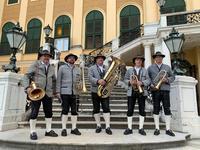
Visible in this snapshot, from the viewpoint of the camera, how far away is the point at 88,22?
21.6 meters

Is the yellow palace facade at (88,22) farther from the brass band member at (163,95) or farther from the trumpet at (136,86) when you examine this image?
Result: the trumpet at (136,86)

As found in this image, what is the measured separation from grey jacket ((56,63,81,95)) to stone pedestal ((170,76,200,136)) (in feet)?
10.5

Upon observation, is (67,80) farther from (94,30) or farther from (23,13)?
(23,13)

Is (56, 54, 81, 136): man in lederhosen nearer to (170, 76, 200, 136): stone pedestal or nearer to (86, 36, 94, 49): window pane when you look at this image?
(170, 76, 200, 136): stone pedestal

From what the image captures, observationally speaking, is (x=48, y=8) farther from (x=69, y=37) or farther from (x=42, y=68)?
(x=42, y=68)

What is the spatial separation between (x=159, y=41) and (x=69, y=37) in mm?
9586

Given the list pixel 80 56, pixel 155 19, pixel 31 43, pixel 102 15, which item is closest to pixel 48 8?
pixel 31 43

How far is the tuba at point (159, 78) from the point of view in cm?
608

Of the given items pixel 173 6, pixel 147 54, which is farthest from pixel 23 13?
pixel 147 54

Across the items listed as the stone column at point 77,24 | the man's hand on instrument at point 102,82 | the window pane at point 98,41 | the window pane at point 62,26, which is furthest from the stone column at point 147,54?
the man's hand on instrument at point 102,82

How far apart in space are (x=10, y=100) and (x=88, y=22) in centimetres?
1539

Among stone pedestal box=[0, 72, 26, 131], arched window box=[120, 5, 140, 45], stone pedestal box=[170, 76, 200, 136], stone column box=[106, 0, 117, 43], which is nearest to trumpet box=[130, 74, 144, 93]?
stone pedestal box=[170, 76, 200, 136]

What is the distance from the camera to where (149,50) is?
15289 millimetres

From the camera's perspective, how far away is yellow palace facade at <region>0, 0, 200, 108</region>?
684 inches
